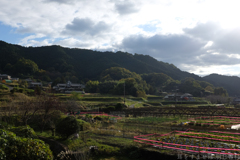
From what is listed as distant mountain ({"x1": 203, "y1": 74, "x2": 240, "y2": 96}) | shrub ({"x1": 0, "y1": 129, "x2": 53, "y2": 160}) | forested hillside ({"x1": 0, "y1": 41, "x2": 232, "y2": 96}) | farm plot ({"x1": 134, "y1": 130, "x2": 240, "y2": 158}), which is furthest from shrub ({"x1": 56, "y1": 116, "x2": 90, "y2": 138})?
distant mountain ({"x1": 203, "y1": 74, "x2": 240, "y2": 96})

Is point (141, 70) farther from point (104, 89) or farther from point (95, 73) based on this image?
point (104, 89)

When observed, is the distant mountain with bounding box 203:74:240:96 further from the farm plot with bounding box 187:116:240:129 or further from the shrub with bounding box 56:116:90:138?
the shrub with bounding box 56:116:90:138

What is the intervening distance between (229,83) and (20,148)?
497 feet

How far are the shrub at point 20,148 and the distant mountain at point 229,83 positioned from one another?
127 m

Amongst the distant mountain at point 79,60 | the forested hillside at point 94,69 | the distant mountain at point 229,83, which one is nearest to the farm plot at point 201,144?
the forested hillside at point 94,69

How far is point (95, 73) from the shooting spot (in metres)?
126

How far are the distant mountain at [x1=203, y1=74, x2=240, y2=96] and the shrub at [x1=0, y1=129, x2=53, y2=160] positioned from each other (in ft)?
418

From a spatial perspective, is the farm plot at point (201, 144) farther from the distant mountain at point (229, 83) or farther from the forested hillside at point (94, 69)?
the distant mountain at point (229, 83)

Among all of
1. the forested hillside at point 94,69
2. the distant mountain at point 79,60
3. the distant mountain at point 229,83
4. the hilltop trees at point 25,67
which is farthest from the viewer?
the distant mountain at point 229,83

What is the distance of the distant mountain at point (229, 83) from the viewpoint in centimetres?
11738

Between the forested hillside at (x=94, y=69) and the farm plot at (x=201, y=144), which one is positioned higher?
the forested hillside at (x=94, y=69)

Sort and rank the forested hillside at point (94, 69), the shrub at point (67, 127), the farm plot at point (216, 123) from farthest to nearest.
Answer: the forested hillside at point (94, 69) → the farm plot at point (216, 123) → the shrub at point (67, 127)

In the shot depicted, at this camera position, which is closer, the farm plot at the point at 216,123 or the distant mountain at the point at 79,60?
the farm plot at the point at 216,123

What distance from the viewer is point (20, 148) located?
20.9 feet
